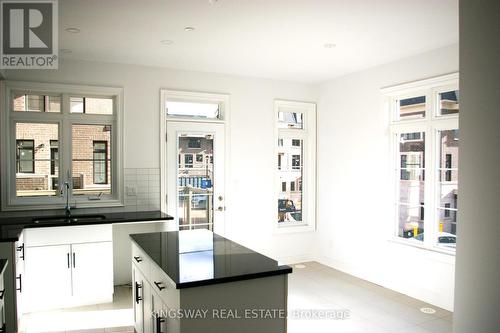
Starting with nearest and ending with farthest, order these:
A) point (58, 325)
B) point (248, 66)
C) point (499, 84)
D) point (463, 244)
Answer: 1. point (499, 84)
2. point (463, 244)
3. point (58, 325)
4. point (248, 66)

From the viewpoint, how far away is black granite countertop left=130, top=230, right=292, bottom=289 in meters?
2.17

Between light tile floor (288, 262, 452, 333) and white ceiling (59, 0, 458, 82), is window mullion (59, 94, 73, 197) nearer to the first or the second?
white ceiling (59, 0, 458, 82)

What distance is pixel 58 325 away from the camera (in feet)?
12.7

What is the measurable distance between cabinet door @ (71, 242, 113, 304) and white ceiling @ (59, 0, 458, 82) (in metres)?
2.18

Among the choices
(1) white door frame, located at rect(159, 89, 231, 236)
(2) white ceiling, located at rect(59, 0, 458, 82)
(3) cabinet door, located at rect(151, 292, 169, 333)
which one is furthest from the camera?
(1) white door frame, located at rect(159, 89, 231, 236)

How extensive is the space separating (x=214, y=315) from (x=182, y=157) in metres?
3.55

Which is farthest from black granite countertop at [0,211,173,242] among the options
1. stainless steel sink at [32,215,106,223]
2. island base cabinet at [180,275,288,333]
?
island base cabinet at [180,275,288,333]

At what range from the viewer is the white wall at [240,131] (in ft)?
16.9

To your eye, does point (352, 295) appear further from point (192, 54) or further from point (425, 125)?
point (192, 54)

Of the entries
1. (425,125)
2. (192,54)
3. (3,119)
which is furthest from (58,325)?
(425,125)

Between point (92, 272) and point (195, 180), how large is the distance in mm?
1814

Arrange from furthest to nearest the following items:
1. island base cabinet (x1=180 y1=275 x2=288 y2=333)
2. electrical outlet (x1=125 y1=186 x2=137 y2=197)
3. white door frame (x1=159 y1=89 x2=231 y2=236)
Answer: white door frame (x1=159 y1=89 x2=231 y2=236) → electrical outlet (x1=125 y1=186 x2=137 y2=197) → island base cabinet (x1=180 y1=275 x2=288 y2=333)

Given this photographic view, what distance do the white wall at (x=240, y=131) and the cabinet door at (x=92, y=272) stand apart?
3.92 ft

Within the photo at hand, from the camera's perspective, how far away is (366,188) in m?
5.42
